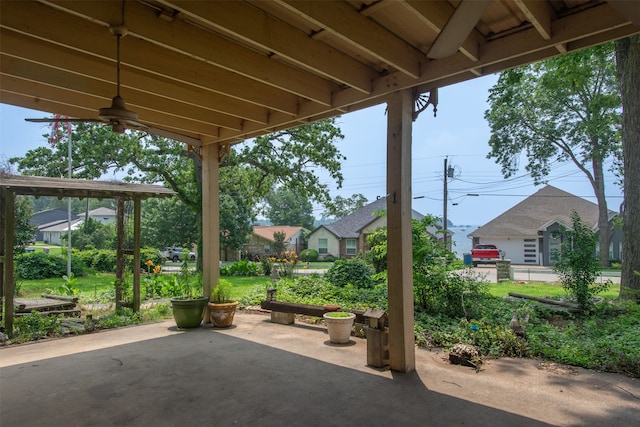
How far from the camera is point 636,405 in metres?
2.92

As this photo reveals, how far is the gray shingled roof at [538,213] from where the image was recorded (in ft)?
77.3

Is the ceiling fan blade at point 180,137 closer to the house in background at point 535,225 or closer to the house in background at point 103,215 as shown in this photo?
the house in background at point 535,225

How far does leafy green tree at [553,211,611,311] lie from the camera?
577 cm

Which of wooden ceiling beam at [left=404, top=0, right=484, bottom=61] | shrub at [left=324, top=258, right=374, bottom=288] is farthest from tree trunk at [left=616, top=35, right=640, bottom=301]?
wooden ceiling beam at [left=404, top=0, right=484, bottom=61]

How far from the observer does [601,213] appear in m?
19.2

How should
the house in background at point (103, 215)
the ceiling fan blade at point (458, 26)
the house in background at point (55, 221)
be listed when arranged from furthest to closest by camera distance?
the house in background at point (103, 215), the house in background at point (55, 221), the ceiling fan blade at point (458, 26)

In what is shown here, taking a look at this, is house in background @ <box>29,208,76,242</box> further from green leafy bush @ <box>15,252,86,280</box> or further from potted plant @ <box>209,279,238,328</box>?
potted plant @ <box>209,279,238,328</box>

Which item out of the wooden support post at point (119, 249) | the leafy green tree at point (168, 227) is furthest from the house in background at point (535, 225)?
the wooden support post at point (119, 249)

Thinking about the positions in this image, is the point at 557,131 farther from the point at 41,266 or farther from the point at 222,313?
the point at 41,266

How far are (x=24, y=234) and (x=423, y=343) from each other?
13.1 m

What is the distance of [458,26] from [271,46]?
5.31 ft

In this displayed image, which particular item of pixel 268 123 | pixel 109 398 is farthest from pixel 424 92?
pixel 109 398

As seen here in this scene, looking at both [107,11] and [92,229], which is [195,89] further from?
[92,229]

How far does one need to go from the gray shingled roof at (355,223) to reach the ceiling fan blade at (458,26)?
23.4 metres
